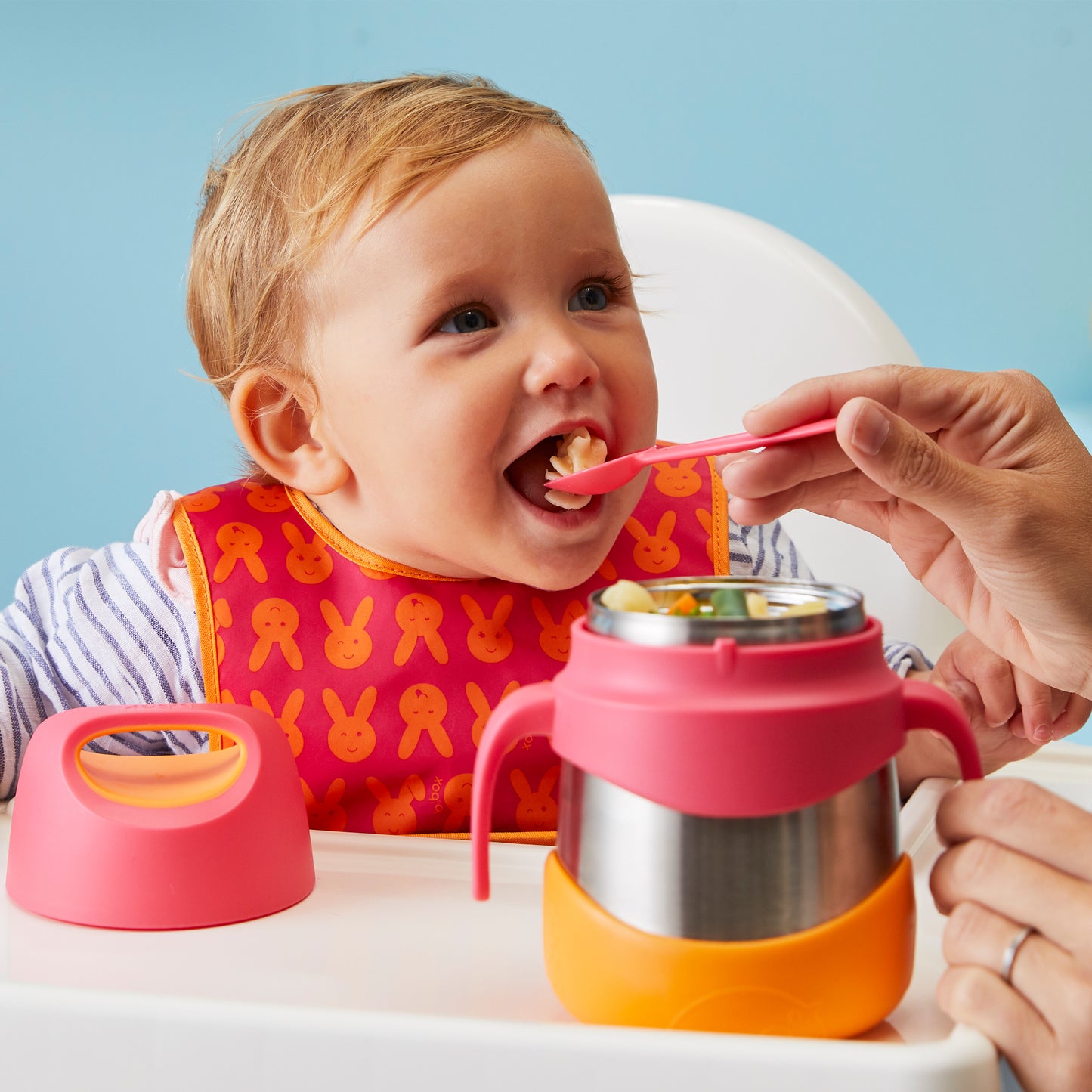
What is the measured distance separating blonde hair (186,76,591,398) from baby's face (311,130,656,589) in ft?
0.10

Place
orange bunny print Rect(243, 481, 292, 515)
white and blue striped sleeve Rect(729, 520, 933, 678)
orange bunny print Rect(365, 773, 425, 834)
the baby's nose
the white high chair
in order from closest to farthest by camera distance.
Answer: the baby's nose → orange bunny print Rect(365, 773, 425, 834) → orange bunny print Rect(243, 481, 292, 515) → white and blue striped sleeve Rect(729, 520, 933, 678) → the white high chair

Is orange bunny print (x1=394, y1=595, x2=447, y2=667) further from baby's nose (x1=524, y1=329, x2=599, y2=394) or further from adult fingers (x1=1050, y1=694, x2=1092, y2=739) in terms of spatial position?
adult fingers (x1=1050, y1=694, x2=1092, y2=739)

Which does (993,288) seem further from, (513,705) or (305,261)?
(513,705)

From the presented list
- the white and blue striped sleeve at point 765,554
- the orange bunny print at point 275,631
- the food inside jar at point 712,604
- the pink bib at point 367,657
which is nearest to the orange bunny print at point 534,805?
the pink bib at point 367,657

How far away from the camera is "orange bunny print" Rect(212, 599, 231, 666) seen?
103 centimetres

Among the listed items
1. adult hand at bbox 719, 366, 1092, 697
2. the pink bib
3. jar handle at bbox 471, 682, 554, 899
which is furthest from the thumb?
the pink bib

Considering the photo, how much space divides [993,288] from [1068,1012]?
239cm

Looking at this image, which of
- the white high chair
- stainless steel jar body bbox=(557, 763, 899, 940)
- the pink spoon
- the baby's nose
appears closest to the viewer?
stainless steel jar body bbox=(557, 763, 899, 940)

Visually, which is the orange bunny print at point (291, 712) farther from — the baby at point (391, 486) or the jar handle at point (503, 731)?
the jar handle at point (503, 731)

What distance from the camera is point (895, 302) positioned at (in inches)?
104

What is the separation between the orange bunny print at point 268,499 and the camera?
112cm

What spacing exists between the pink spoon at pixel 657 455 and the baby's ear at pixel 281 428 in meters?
0.23

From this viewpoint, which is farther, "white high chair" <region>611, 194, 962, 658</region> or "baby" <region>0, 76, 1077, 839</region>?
"white high chair" <region>611, 194, 962, 658</region>

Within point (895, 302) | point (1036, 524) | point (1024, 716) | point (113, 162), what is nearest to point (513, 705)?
point (1036, 524)
